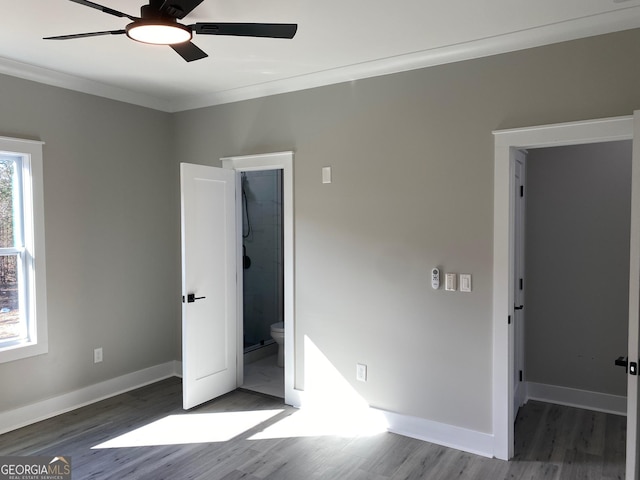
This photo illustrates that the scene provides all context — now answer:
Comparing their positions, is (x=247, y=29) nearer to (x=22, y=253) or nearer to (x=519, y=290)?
(x=22, y=253)

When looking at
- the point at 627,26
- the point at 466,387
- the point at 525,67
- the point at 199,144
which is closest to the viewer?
the point at 627,26

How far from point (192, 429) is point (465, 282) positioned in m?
2.30

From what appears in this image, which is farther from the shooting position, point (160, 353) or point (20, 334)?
point (160, 353)

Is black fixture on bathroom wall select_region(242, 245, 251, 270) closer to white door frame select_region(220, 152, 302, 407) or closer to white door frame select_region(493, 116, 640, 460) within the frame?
white door frame select_region(220, 152, 302, 407)

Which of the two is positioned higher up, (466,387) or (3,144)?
(3,144)

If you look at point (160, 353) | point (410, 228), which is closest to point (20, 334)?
point (160, 353)

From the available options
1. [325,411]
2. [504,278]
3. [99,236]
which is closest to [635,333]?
[504,278]

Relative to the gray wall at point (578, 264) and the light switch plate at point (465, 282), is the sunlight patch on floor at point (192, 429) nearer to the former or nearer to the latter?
the light switch plate at point (465, 282)

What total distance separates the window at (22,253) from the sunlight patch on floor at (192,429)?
41.6 inches

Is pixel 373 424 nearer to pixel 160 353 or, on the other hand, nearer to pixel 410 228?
pixel 410 228

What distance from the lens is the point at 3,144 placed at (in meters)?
3.40

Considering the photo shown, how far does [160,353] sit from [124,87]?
256 cm

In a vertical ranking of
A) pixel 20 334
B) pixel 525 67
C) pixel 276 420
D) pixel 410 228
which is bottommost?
pixel 276 420

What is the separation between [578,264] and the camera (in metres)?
3.93
